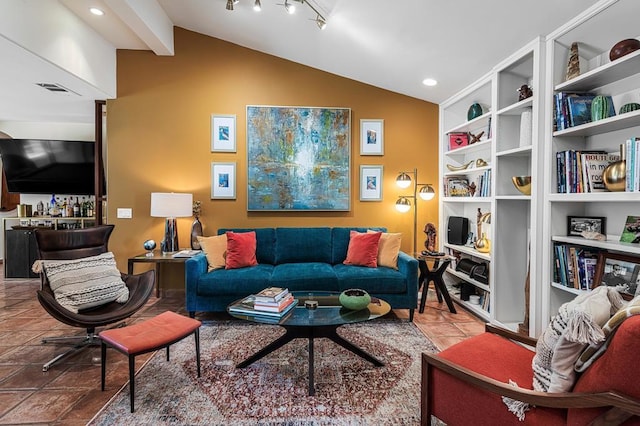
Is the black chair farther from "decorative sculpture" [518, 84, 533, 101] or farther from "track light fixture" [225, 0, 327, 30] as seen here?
"decorative sculpture" [518, 84, 533, 101]

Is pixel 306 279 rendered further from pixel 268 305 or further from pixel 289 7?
pixel 289 7

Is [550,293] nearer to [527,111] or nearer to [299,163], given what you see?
[527,111]

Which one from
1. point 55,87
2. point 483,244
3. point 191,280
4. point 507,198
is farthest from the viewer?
point 55,87

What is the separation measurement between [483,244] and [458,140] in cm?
134

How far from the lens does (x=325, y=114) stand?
4.18 m

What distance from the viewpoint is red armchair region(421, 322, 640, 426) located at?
102 centimetres

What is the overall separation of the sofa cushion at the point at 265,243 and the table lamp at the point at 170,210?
20.7 inches

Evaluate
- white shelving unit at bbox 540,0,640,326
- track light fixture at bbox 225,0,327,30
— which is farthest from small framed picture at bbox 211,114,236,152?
white shelving unit at bbox 540,0,640,326

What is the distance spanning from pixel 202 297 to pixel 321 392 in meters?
1.68

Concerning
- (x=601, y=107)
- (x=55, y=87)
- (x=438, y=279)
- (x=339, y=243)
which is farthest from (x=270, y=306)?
(x=55, y=87)

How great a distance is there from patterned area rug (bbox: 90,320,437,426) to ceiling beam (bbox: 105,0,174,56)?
3044 millimetres

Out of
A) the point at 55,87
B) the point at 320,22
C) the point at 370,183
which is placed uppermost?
the point at 320,22

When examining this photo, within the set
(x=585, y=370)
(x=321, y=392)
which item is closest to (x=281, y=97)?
(x=321, y=392)

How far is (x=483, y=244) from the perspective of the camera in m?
3.47
